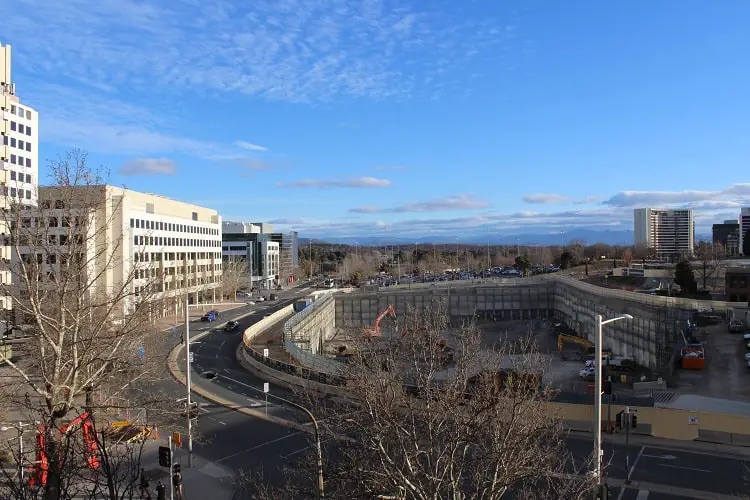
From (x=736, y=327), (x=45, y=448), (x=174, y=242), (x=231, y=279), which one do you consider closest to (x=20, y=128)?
(x=174, y=242)

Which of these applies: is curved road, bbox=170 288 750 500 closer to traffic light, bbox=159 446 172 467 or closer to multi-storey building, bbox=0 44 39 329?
traffic light, bbox=159 446 172 467

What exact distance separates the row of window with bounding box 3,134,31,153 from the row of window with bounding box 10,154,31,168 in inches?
37.7

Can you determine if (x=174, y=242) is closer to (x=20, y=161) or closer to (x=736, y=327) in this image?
(x=20, y=161)

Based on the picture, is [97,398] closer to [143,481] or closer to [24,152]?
[143,481]

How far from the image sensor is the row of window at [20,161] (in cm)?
5247

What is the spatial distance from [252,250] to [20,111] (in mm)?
60363

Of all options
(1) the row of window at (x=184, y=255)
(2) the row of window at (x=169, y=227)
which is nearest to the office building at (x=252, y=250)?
(1) the row of window at (x=184, y=255)

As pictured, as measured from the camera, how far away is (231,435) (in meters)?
22.5

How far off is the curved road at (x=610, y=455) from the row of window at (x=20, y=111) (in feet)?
132

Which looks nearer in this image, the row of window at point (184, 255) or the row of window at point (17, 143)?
the row of window at point (17, 143)

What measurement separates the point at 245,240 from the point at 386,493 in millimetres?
105969

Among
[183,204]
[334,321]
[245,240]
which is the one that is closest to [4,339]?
[334,321]

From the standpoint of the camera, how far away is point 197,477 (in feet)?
60.5

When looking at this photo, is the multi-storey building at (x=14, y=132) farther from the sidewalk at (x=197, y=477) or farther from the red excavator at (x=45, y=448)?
the red excavator at (x=45, y=448)
